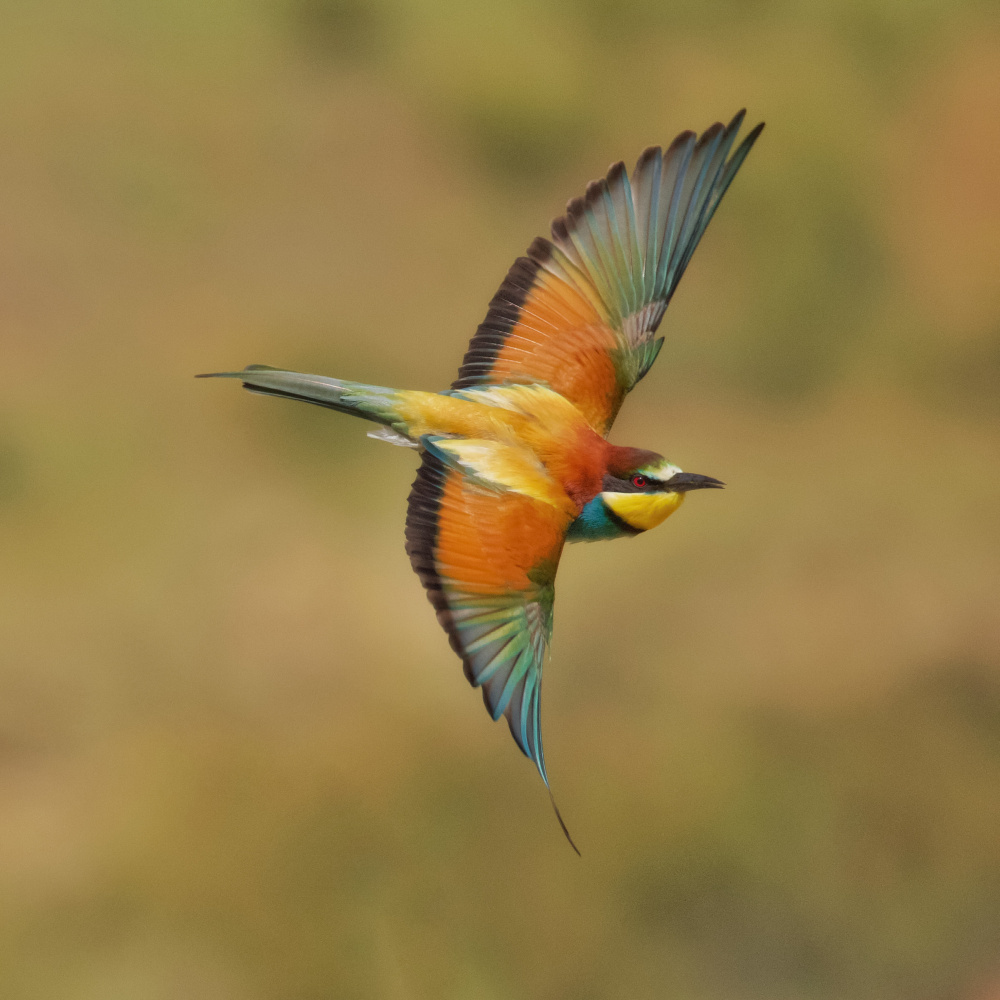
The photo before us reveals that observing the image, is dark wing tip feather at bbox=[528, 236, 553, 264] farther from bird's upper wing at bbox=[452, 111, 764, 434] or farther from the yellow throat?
the yellow throat

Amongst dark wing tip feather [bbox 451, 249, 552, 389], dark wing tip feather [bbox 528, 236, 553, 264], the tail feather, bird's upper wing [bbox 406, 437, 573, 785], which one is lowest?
bird's upper wing [bbox 406, 437, 573, 785]

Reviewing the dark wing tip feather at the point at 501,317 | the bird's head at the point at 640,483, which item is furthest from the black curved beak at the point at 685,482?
the dark wing tip feather at the point at 501,317

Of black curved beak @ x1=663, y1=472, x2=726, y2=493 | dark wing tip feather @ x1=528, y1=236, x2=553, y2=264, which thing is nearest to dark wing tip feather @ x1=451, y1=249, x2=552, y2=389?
dark wing tip feather @ x1=528, y1=236, x2=553, y2=264

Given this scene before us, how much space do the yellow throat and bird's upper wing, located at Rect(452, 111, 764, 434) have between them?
0.21ft

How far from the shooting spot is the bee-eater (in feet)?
1.74

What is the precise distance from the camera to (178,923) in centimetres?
91

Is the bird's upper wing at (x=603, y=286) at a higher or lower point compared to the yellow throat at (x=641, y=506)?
higher

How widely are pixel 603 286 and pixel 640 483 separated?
4.6 inches

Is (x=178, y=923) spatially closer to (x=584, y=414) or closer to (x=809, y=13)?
(x=584, y=414)

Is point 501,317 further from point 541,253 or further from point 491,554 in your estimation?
point 491,554

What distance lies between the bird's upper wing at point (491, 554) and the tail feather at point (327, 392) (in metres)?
Result: 0.02

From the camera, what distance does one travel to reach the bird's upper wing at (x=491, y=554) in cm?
52

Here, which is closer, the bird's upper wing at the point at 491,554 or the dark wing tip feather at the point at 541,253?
the bird's upper wing at the point at 491,554

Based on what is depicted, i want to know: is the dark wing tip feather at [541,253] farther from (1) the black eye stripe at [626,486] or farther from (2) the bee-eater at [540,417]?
(1) the black eye stripe at [626,486]
